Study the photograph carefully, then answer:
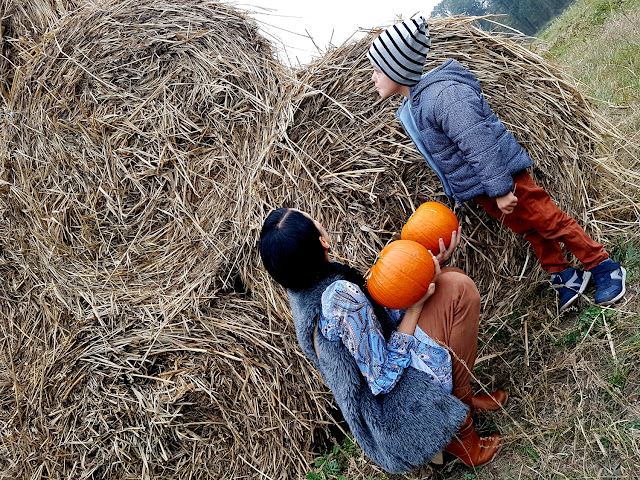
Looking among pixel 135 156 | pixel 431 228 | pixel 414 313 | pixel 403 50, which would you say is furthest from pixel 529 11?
pixel 414 313

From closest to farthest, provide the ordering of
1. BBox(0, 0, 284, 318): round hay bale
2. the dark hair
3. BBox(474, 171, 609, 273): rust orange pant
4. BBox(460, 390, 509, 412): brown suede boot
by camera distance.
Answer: the dark hair, BBox(474, 171, 609, 273): rust orange pant, BBox(460, 390, 509, 412): brown suede boot, BBox(0, 0, 284, 318): round hay bale

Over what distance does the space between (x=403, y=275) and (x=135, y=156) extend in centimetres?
199

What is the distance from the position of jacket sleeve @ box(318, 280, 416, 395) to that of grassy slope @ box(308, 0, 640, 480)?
1.17 ft

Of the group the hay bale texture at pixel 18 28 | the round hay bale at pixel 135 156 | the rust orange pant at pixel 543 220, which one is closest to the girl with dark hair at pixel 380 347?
the rust orange pant at pixel 543 220

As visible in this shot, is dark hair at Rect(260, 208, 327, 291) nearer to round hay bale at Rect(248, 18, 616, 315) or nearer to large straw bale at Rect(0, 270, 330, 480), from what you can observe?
round hay bale at Rect(248, 18, 616, 315)

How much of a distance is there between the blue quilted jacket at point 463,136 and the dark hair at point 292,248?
0.81 meters

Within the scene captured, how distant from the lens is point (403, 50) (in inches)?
81.6

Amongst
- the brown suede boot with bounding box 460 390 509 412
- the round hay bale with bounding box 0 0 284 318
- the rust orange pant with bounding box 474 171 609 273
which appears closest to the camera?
the rust orange pant with bounding box 474 171 609 273

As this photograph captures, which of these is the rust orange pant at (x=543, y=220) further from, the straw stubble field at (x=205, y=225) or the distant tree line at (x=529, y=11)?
the distant tree line at (x=529, y=11)

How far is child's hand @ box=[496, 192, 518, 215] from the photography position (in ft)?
6.98

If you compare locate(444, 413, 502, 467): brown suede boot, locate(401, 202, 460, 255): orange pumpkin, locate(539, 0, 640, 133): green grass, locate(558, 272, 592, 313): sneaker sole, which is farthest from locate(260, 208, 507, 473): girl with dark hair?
locate(539, 0, 640, 133): green grass

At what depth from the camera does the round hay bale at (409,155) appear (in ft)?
8.45

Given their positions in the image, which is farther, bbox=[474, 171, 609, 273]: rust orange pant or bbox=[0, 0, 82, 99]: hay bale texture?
bbox=[0, 0, 82, 99]: hay bale texture

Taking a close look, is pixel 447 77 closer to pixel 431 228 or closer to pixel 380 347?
pixel 431 228
